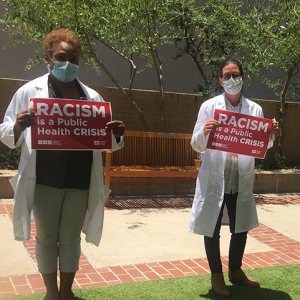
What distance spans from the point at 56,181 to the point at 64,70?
2.74 ft

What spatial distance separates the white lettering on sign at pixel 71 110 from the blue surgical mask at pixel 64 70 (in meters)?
0.20

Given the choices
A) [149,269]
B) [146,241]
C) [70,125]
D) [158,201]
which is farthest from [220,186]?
[158,201]

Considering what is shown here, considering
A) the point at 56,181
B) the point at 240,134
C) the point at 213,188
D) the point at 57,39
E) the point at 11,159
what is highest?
the point at 57,39

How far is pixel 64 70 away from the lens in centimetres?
325

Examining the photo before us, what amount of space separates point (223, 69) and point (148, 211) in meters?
3.70

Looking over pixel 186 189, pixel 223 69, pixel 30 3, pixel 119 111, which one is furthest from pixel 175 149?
pixel 223 69

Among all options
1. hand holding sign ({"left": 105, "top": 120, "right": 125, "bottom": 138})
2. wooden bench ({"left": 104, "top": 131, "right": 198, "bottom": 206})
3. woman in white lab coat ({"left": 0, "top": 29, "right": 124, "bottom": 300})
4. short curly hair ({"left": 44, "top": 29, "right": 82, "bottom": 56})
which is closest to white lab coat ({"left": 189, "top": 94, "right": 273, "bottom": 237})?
hand holding sign ({"left": 105, "top": 120, "right": 125, "bottom": 138})

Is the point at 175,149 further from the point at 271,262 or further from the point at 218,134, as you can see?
the point at 218,134

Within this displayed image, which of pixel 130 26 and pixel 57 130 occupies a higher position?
pixel 130 26

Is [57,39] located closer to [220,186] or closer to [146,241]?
[220,186]

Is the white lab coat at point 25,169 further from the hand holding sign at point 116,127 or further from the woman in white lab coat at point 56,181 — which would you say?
the hand holding sign at point 116,127

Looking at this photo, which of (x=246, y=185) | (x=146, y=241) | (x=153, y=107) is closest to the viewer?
(x=246, y=185)

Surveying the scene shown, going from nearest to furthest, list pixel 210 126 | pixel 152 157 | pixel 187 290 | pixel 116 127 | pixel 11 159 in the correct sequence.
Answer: pixel 116 127 < pixel 210 126 < pixel 187 290 < pixel 152 157 < pixel 11 159

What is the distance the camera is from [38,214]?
3340 mm
